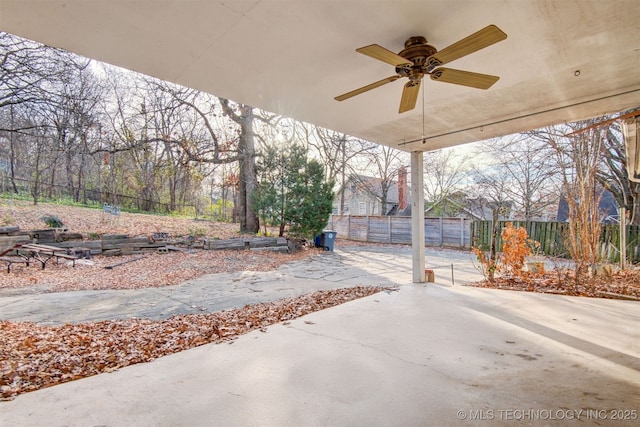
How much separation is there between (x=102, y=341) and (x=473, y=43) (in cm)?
364

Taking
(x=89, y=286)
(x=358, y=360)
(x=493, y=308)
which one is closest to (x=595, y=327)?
(x=493, y=308)

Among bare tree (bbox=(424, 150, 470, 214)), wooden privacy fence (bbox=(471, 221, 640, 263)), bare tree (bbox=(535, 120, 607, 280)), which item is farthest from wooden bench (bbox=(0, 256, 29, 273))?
bare tree (bbox=(424, 150, 470, 214))

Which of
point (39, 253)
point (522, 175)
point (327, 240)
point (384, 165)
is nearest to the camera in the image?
point (39, 253)

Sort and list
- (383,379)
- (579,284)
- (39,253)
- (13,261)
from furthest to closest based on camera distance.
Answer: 1. (39,253)
2. (13,261)
3. (579,284)
4. (383,379)

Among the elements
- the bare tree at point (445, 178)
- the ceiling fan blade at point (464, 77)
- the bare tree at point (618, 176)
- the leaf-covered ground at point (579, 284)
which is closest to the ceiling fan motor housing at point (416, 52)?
the ceiling fan blade at point (464, 77)

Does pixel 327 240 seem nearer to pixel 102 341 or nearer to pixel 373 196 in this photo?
pixel 102 341

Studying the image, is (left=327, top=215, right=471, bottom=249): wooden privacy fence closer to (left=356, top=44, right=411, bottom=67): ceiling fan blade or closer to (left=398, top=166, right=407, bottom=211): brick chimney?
(left=398, top=166, right=407, bottom=211): brick chimney

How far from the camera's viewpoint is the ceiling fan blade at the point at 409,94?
8.25 ft

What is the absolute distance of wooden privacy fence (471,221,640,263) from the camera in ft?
20.5

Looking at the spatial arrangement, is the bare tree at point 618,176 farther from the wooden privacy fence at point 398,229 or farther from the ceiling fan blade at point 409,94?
the ceiling fan blade at point 409,94

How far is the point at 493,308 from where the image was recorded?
11.0 ft

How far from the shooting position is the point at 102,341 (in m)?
2.60

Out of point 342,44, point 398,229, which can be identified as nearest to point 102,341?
point 342,44

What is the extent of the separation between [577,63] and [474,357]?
2.58 m
